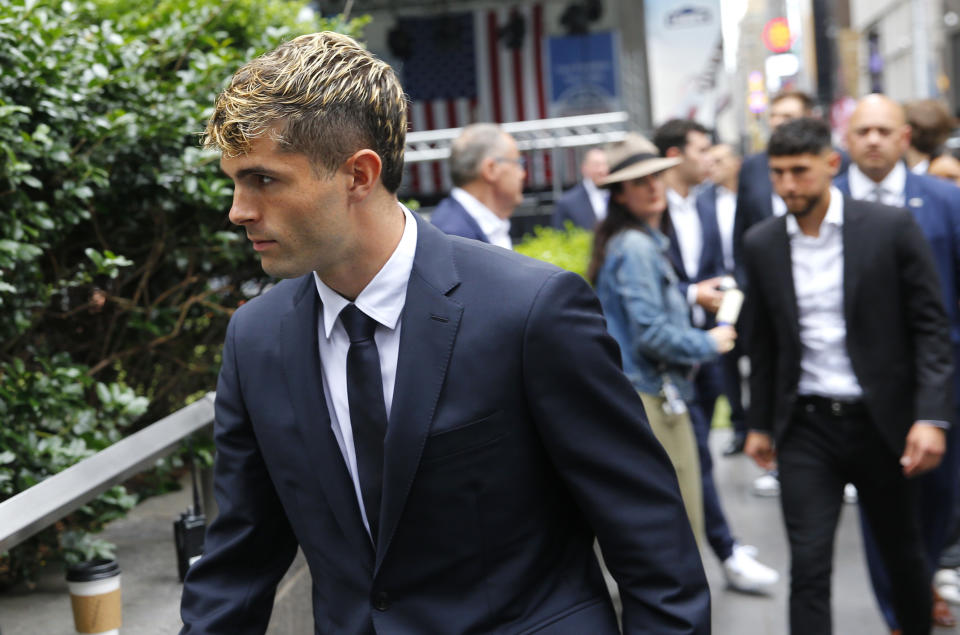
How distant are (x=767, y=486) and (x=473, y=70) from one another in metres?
11.5

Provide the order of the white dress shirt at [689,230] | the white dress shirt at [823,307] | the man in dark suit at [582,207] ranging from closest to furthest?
the white dress shirt at [823,307]
the white dress shirt at [689,230]
the man in dark suit at [582,207]

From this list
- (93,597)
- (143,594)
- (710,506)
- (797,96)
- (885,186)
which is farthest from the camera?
(797,96)

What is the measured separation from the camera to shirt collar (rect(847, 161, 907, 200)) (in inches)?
219

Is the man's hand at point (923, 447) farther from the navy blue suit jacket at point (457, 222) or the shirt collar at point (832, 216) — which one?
the navy blue suit jacket at point (457, 222)

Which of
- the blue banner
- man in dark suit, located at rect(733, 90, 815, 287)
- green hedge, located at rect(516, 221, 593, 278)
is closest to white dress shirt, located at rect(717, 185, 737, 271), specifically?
man in dark suit, located at rect(733, 90, 815, 287)

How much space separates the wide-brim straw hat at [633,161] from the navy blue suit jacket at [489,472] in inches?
122

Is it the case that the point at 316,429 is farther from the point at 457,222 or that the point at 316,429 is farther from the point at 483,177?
the point at 483,177

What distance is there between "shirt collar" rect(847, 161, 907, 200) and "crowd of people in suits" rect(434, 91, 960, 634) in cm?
5

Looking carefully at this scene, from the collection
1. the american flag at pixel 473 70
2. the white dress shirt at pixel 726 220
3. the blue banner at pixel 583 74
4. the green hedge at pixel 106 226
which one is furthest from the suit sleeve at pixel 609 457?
the american flag at pixel 473 70

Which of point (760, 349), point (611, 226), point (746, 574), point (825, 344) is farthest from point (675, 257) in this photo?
point (825, 344)

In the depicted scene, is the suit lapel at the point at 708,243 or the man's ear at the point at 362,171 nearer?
the man's ear at the point at 362,171

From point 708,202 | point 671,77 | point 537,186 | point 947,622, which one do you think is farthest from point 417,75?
point 947,622

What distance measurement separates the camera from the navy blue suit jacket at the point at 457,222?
5.12 metres

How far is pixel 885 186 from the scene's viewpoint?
5.61 metres
